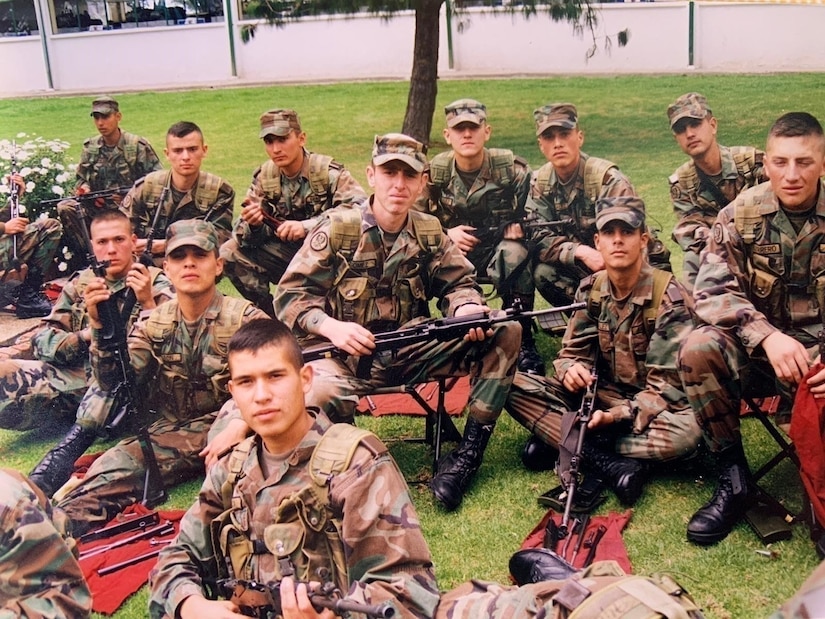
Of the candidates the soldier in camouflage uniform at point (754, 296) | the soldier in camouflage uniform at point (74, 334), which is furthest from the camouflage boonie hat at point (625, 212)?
the soldier in camouflage uniform at point (74, 334)

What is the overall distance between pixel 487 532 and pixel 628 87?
101 inches

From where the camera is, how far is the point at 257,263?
21.7 ft

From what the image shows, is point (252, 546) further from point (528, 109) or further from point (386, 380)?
point (528, 109)

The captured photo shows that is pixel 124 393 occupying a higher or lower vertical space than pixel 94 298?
lower

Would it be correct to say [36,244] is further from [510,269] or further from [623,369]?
[623,369]

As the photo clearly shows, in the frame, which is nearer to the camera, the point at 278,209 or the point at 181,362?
the point at 181,362

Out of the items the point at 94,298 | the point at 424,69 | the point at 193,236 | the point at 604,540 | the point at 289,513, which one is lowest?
the point at 604,540

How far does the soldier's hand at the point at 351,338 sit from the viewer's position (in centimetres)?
485

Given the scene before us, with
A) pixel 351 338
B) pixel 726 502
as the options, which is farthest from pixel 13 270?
pixel 726 502

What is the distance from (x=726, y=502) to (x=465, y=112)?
2.82m

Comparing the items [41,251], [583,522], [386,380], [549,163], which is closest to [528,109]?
[549,163]

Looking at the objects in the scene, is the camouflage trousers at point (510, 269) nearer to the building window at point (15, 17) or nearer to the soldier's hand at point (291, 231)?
the soldier's hand at point (291, 231)

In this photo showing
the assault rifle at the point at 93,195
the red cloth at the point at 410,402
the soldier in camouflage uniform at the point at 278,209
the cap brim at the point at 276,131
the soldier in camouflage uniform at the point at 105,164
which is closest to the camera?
the red cloth at the point at 410,402

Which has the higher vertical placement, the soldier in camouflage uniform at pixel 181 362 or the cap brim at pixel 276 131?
the cap brim at pixel 276 131
